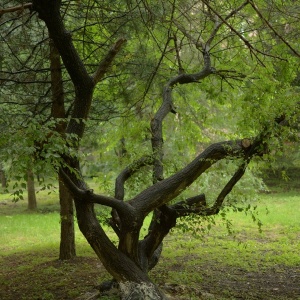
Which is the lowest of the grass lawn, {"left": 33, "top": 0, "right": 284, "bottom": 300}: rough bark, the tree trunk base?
the grass lawn

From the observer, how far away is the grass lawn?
6574mm

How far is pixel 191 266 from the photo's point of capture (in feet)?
28.1

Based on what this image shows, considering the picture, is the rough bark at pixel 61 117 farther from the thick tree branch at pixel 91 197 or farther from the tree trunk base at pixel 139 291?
the tree trunk base at pixel 139 291

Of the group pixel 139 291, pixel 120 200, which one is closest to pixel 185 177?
pixel 120 200

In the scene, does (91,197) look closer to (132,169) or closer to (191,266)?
(132,169)

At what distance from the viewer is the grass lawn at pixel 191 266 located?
6.57 metres

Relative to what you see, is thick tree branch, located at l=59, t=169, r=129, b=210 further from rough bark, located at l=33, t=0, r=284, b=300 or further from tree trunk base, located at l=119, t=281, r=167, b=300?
tree trunk base, located at l=119, t=281, r=167, b=300

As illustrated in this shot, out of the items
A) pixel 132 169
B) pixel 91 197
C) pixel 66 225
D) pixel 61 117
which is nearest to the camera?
pixel 91 197

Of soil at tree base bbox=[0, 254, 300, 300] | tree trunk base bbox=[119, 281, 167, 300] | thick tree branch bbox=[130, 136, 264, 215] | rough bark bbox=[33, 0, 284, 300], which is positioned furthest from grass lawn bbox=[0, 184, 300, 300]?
thick tree branch bbox=[130, 136, 264, 215]

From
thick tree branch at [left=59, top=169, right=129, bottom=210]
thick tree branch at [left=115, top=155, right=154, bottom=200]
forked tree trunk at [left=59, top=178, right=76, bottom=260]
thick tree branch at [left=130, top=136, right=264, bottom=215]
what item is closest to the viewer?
thick tree branch at [left=59, top=169, right=129, bottom=210]

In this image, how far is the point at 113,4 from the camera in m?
6.54

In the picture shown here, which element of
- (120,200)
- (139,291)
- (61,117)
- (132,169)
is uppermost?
(61,117)

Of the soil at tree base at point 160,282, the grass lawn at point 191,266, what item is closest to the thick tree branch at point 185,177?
the grass lawn at point 191,266

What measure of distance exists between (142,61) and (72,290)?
4125 millimetres
